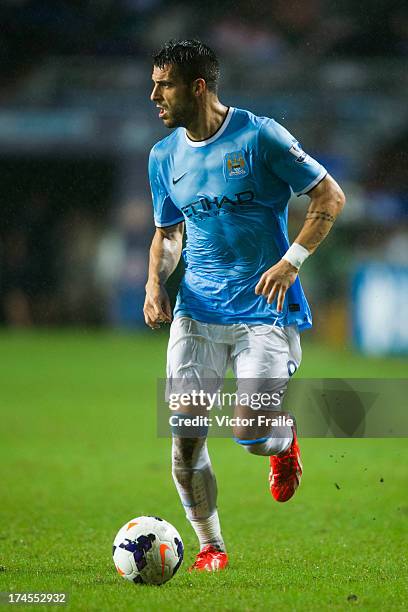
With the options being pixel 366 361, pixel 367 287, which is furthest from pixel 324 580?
pixel 367 287

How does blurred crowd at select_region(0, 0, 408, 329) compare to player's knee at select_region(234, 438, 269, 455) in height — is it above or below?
above

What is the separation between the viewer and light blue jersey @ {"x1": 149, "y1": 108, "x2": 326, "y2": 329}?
199 inches

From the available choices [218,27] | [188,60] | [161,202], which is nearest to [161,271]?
[161,202]

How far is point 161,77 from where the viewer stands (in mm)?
5082

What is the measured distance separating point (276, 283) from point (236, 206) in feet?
1.66

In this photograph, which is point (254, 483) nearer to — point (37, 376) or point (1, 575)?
point (1, 575)

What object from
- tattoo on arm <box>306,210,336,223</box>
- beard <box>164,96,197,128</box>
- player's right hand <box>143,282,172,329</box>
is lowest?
player's right hand <box>143,282,172,329</box>

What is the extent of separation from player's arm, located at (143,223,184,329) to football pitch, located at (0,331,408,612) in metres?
1.17

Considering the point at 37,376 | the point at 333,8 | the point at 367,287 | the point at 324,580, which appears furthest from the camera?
the point at 333,8

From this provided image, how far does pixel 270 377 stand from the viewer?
5113 mm

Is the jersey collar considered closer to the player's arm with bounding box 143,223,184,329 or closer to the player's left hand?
the player's arm with bounding box 143,223,184,329

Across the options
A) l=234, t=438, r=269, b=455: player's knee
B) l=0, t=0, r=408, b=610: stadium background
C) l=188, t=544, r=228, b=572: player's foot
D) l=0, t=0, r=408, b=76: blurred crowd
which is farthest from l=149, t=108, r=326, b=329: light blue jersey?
l=0, t=0, r=408, b=76: blurred crowd

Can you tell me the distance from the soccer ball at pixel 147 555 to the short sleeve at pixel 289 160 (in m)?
1.66

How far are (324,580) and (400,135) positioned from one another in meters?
19.1
